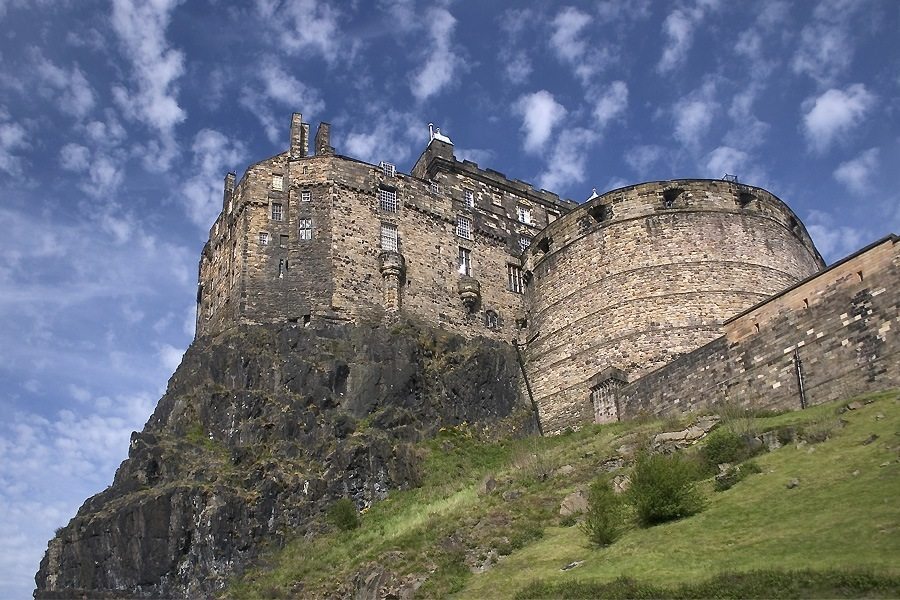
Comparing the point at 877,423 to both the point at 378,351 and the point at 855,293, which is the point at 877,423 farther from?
the point at 378,351

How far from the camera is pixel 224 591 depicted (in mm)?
29109

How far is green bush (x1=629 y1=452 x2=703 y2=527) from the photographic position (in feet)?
66.3

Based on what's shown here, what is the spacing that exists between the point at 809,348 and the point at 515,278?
1971cm

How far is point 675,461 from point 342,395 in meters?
17.9

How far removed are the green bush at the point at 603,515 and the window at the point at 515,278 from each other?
23419 millimetres

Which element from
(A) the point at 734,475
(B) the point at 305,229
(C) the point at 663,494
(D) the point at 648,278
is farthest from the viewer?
(B) the point at 305,229

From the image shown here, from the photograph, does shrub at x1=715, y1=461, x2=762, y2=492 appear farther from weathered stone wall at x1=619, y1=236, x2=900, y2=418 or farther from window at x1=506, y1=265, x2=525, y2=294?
window at x1=506, y1=265, x2=525, y2=294

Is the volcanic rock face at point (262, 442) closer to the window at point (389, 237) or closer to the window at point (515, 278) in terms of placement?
the window at point (389, 237)

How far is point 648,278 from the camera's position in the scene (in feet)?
132

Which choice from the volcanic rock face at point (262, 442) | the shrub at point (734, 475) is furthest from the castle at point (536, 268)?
the shrub at point (734, 475)

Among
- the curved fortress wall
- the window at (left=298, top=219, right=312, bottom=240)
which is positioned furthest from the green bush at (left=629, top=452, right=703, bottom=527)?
the window at (left=298, top=219, right=312, bottom=240)

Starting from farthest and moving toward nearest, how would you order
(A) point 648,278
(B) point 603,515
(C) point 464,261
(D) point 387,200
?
1. (C) point 464,261
2. (D) point 387,200
3. (A) point 648,278
4. (B) point 603,515

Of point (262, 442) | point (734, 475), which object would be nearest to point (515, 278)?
point (262, 442)

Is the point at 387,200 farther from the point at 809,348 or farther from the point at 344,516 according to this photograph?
the point at 809,348
